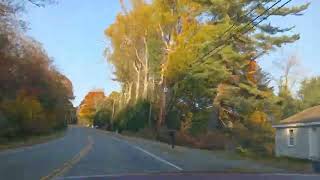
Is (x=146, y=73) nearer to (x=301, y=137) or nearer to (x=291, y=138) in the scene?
(x=291, y=138)

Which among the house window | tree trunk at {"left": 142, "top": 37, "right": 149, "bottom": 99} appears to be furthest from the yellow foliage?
tree trunk at {"left": 142, "top": 37, "right": 149, "bottom": 99}

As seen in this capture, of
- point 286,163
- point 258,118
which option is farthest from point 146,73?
point 286,163

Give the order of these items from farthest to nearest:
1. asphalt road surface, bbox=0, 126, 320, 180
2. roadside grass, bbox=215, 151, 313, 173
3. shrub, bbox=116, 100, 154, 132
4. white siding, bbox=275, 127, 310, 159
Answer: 1. shrub, bbox=116, 100, 154, 132
2. white siding, bbox=275, 127, 310, 159
3. roadside grass, bbox=215, 151, 313, 173
4. asphalt road surface, bbox=0, 126, 320, 180

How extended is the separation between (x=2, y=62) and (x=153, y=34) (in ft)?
87.9

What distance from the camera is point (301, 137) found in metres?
42.0

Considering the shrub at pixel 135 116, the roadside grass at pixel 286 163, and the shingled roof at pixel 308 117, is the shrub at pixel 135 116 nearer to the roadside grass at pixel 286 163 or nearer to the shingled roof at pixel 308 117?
the shingled roof at pixel 308 117

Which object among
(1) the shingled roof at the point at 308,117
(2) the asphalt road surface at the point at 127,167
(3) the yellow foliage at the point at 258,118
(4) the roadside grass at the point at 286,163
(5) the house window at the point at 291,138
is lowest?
(2) the asphalt road surface at the point at 127,167

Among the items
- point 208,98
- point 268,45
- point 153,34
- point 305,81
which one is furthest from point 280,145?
point 305,81

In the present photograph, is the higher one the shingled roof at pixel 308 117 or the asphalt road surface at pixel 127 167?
the shingled roof at pixel 308 117

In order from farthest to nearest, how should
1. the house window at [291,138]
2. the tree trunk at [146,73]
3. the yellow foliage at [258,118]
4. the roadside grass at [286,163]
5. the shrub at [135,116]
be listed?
the shrub at [135,116]
the tree trunk at [146,73]
the yellow foliage at [258,118]
the house window at [291,138]
the roadside grass at [286,163]

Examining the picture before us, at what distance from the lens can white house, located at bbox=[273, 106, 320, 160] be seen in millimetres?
39406

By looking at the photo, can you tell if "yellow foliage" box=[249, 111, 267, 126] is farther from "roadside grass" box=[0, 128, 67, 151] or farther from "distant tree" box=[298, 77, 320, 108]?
"roadside grass" box=[0, 128, 67, 151]

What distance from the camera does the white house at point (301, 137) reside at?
39406 millimetres

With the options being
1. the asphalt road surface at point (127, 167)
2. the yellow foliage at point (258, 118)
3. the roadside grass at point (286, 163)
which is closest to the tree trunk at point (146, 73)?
the yellow foliage at point (258, 118)
